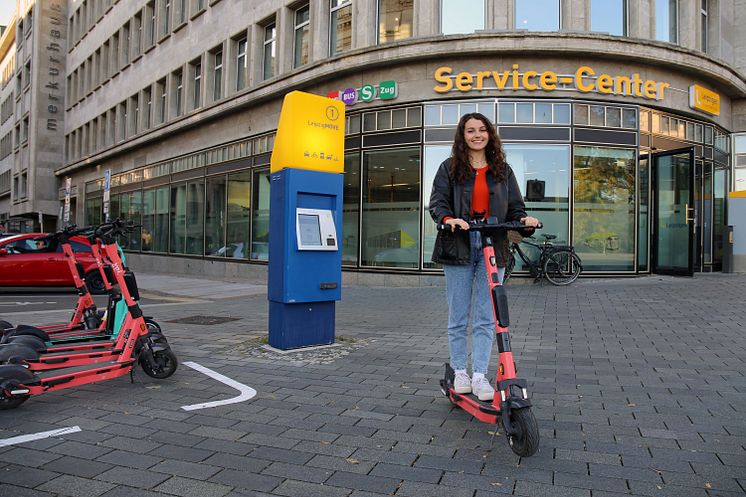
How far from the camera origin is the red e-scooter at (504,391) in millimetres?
3045

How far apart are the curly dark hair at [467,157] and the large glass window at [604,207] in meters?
10.8

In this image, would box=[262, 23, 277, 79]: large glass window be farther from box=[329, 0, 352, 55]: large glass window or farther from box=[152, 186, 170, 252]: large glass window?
box=[152, 186, 170, 252]: large glass window

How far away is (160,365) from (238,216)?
1590cm

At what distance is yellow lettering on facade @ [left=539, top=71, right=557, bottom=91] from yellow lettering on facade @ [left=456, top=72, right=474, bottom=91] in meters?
1.67

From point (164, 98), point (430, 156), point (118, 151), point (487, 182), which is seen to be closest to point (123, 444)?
point (487, 182)

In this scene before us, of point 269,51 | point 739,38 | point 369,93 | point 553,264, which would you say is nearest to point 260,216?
point 269,51

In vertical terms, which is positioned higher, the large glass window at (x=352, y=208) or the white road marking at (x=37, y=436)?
the large glass window at (x=352, y=208)

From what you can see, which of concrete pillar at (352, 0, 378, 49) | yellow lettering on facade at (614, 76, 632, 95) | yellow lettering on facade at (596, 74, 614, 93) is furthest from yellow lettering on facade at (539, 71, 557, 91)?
concrete pillar at (352, 0, 378, 49)

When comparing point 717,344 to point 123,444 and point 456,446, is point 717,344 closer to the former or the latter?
point 456,446

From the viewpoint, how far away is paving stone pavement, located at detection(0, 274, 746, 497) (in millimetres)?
2816

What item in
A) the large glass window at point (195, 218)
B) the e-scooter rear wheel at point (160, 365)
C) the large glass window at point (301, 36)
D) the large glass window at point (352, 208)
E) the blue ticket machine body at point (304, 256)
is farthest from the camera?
the large glass window at point (195, 218)

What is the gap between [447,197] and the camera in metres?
3.90

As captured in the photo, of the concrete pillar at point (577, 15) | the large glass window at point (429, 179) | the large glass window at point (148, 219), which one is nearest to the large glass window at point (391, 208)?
the large glass window at point (429, 179)

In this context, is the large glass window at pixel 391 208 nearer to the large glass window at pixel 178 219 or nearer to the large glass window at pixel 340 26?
the large glass window at pixel 340 26
